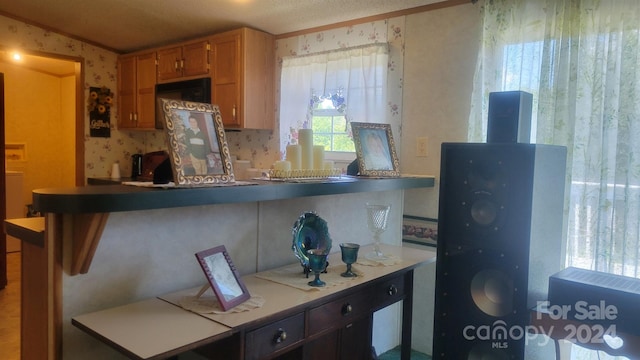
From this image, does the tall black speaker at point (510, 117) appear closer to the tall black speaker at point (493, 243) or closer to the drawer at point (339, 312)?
the tall black speaker at point (493, 243)

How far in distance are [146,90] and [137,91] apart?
16 centimetres

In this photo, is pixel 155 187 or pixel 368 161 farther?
pixel 368 161

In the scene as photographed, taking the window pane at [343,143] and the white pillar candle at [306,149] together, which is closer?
the white pillar candle at [306,149]

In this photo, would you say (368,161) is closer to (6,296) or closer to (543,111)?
(543,111)

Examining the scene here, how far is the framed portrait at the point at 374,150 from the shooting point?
7.60ft

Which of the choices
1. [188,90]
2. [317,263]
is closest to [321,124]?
[188,90]

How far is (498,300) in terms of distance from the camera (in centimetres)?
174

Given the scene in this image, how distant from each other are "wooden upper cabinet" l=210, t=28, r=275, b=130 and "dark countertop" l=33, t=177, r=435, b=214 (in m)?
1.79

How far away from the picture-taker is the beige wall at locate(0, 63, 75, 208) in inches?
223

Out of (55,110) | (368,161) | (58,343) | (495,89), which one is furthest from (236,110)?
(55,110)

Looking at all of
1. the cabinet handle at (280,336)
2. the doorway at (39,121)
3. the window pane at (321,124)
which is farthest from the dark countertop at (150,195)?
the doorway at (39,121)

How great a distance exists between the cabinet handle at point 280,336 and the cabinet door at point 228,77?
228cm

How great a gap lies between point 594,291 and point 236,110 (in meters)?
2.67

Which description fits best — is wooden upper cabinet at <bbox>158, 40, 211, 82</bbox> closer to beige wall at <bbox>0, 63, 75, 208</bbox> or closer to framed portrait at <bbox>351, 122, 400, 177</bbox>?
framed portrait at <bbox>351, 122, 400, 177</bbox>
